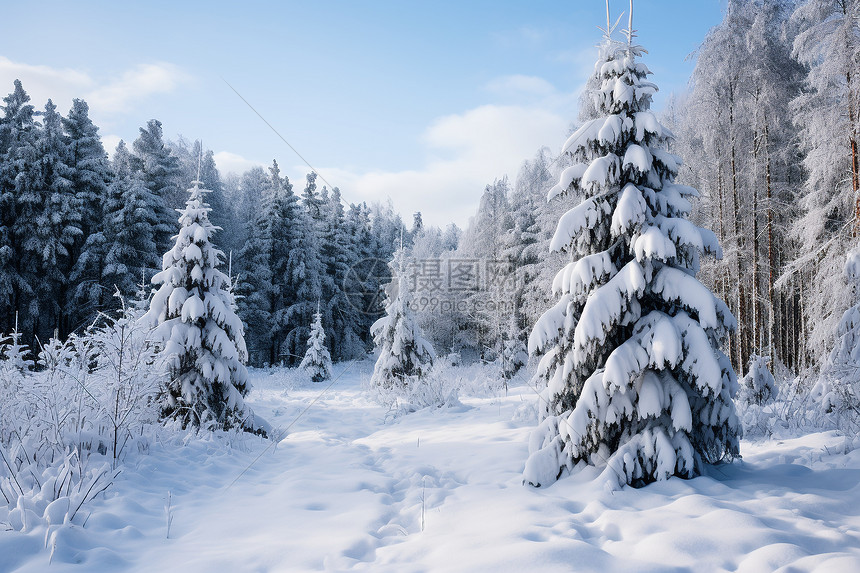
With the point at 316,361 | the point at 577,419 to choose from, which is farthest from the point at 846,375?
the point at 316,361

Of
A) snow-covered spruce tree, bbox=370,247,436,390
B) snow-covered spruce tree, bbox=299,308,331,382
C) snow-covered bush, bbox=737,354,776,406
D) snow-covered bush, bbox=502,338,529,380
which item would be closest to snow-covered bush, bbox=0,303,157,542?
snow-covered spruce tree, bbox=370,247,436,390

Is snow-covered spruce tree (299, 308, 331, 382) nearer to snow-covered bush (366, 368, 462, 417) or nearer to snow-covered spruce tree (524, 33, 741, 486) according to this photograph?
snow-covered bush (366, 368, 462, 417)

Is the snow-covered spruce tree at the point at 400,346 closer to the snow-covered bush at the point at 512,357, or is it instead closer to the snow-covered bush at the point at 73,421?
the snow-covered bush at the point at 512,357

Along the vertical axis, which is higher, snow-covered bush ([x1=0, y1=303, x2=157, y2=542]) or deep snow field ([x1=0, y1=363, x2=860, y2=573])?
snow-covered bush ([x1=0, y1=303, x2=157, y2=542])

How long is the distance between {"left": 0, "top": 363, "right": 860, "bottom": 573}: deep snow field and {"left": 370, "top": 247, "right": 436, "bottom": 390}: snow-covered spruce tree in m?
8.77

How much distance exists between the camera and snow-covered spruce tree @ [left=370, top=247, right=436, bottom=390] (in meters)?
15.9

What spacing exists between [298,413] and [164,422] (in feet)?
19.7

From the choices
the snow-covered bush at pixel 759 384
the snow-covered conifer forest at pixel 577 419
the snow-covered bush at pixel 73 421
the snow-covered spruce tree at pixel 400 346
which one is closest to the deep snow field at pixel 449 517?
the snow-covered conifer forest at pixel 577 419

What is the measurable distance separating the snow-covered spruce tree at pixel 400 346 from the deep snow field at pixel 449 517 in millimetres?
8769

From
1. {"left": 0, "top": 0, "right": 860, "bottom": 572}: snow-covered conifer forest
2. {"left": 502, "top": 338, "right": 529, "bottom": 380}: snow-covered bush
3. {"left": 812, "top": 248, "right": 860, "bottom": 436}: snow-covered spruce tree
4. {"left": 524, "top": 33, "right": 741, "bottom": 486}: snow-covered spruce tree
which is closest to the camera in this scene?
{"left": 0, "top": 0, "right": 860, "bottom": 572}: snow-covered conifer forest

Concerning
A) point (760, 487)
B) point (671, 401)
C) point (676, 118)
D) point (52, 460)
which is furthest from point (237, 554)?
point (676, 118)

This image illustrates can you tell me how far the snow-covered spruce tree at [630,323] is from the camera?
4629mm

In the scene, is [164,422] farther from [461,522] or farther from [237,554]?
[461,522]

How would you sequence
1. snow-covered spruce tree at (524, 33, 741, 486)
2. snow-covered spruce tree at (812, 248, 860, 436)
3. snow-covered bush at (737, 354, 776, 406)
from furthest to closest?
snow-covered bush at (737, 354, 776, 406) < snow-covered spruce tree at (812, 248, 860, 436) < snow-covered spruce tree at (524, 33, 741, 486)
